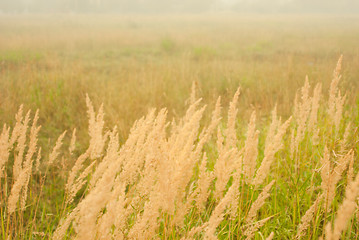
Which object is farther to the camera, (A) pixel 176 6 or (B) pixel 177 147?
(A) pixel 176 6

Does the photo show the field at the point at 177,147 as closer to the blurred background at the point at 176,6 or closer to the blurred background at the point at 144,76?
the blurred background at the point at 144,76

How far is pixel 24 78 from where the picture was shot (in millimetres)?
5020

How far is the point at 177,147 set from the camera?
1.20m

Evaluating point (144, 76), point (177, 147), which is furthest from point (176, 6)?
point (177, 147)

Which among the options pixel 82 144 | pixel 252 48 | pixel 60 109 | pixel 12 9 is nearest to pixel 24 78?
pixel 60 109

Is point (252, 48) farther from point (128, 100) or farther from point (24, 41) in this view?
point (24, 41)

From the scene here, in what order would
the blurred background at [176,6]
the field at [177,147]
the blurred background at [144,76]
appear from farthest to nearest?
the blurred background at [176,6], the blurred background at [144,76], the field at [177,147]

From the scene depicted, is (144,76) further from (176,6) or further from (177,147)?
(176,6)

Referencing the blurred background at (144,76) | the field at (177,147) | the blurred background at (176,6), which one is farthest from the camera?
the blurred background at (176,6)

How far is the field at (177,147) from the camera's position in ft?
3.41

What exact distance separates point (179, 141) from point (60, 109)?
366cm

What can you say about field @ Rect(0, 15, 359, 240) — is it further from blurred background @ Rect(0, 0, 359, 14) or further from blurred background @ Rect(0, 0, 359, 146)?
blurred background @ Rect(0, 0, 359, 14)

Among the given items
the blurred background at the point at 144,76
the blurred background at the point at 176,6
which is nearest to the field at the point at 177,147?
the blurred background at the point at 144,76

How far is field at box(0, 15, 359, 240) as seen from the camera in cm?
104
